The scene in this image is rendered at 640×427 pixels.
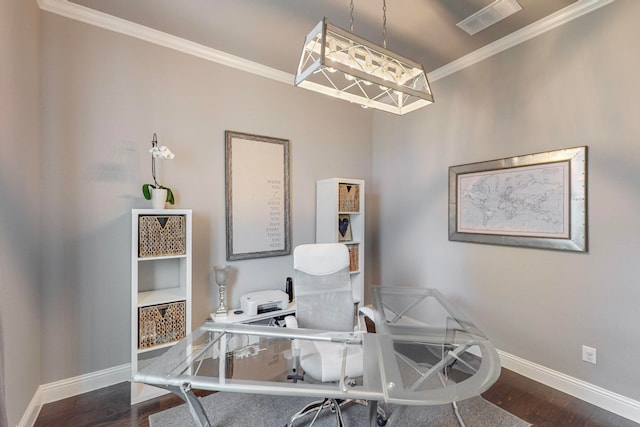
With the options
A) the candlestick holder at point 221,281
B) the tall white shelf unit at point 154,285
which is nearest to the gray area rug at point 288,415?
the tall white shelf unit at point 154,285

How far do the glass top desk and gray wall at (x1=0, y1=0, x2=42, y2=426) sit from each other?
949 millimetres

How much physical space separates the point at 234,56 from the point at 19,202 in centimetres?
206

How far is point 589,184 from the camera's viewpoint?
2.11 metres

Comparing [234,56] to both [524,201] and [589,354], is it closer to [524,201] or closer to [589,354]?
[524,201]

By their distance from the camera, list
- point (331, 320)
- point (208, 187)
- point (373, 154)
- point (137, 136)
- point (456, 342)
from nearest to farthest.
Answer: point (456, 342), point (331, 320), point (137, 136), point (208, 187), point (373, 154)

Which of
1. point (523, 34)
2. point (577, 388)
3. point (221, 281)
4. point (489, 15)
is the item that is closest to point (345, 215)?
point (221, 281)

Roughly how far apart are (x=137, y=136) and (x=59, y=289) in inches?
50.7

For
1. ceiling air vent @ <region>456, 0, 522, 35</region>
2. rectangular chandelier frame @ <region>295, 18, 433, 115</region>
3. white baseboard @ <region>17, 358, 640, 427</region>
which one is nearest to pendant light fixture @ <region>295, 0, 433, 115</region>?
rectangular chandelier frame @ <region>295, 18, 433, 115</region>

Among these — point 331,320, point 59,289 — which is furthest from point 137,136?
point 331,320

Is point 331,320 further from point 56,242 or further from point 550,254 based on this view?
point 56,242

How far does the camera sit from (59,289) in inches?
84.2

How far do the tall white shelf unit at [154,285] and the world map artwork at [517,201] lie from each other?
2.55m

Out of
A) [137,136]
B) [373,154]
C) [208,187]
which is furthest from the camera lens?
[373,154]

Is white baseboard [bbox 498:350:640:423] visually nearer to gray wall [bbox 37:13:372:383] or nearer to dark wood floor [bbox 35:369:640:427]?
dark wood floor [bbox 35:369:640:427]
